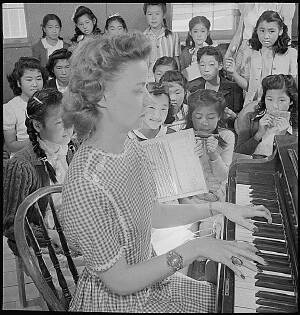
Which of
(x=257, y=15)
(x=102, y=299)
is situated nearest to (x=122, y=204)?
(x=102, y=299)

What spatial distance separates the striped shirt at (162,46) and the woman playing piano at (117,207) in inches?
27.1

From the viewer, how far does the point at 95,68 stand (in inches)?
60.8

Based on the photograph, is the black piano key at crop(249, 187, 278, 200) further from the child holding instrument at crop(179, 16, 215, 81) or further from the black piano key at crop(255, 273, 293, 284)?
the child holding instrument at crop(179, 16, 215, 81)

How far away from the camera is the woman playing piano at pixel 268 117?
7.73ft

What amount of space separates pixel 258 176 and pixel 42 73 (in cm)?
93

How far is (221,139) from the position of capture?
2.42 metres

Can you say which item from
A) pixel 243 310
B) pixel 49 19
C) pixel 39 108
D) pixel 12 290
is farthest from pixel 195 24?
pixel 12 290

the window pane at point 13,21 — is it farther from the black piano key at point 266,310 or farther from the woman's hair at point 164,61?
the black piano key at point 266,310

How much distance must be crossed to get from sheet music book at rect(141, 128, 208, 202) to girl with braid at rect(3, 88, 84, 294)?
36 centimetres

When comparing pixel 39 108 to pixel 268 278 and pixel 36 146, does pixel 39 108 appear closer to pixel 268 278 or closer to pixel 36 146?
pixel 36 146

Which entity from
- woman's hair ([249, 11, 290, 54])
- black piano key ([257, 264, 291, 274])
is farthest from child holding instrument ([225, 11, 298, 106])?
black piano key ([257, 264, 291, 274])

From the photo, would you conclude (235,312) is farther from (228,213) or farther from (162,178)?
(162,178)

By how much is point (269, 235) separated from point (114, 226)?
460mm

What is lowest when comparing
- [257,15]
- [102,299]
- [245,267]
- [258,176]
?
[102,299]
